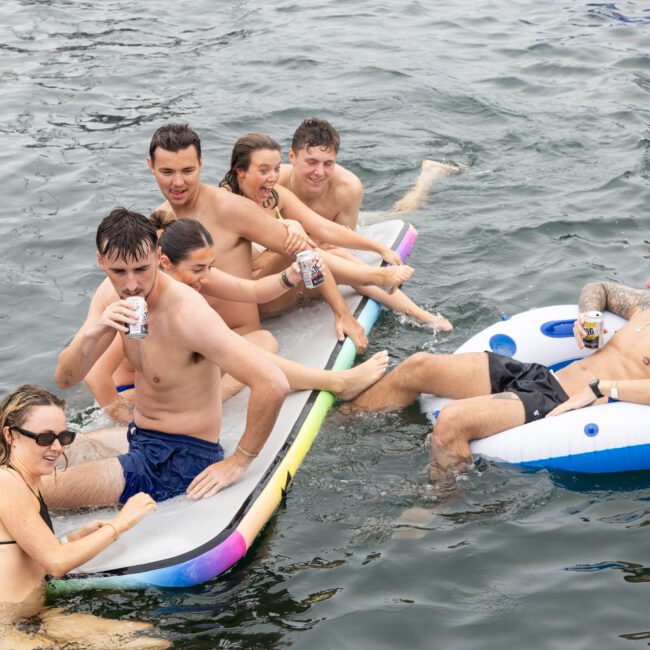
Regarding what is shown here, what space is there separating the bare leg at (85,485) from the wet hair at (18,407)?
0.53m

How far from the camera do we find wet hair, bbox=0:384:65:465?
4.58 meters

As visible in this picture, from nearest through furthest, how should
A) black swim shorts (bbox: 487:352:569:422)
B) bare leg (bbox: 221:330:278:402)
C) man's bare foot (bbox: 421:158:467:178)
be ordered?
1. black swim shorts (bbox: 487:352:569:422)
2. bare leg (bbox: 221:330:278:402)
3. man's bare foot (bbox: 421:158:467:178)

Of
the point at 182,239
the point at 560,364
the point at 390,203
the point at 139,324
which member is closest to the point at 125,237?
the point at 139,324

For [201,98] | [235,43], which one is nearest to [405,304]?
[201,98]

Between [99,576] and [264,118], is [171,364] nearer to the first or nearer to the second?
[99,576]

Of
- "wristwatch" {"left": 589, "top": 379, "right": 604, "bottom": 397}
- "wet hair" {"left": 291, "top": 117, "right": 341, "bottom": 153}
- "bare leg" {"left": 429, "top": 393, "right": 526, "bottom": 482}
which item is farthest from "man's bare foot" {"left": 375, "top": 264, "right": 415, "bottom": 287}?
"wristwatch" {"left": 589, "top": 379, "right": 604, "bottom": 397}

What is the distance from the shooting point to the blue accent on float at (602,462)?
565cm

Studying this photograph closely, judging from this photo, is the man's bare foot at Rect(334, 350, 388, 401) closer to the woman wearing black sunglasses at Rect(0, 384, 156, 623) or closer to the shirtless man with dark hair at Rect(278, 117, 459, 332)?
the shirtless man with dark hair at Rect(278, 117, 459, 332)

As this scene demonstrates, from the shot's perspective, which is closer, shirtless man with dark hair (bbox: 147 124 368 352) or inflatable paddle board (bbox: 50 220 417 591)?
inflatable paddle board (bbox: 50 220 417 591)

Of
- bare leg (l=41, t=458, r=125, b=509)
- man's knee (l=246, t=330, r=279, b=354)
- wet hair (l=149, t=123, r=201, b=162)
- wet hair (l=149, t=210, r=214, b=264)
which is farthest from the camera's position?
man's knee (l=246, t=330, r=279, b=354)

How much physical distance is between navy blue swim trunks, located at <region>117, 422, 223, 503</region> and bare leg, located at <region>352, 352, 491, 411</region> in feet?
4.68

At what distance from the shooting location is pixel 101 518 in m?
5.16

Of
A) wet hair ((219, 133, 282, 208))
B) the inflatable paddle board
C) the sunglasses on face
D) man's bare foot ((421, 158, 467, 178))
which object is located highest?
wet hair ((219, 133, 282, 208))

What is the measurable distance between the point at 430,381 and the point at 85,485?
87.0 inches
